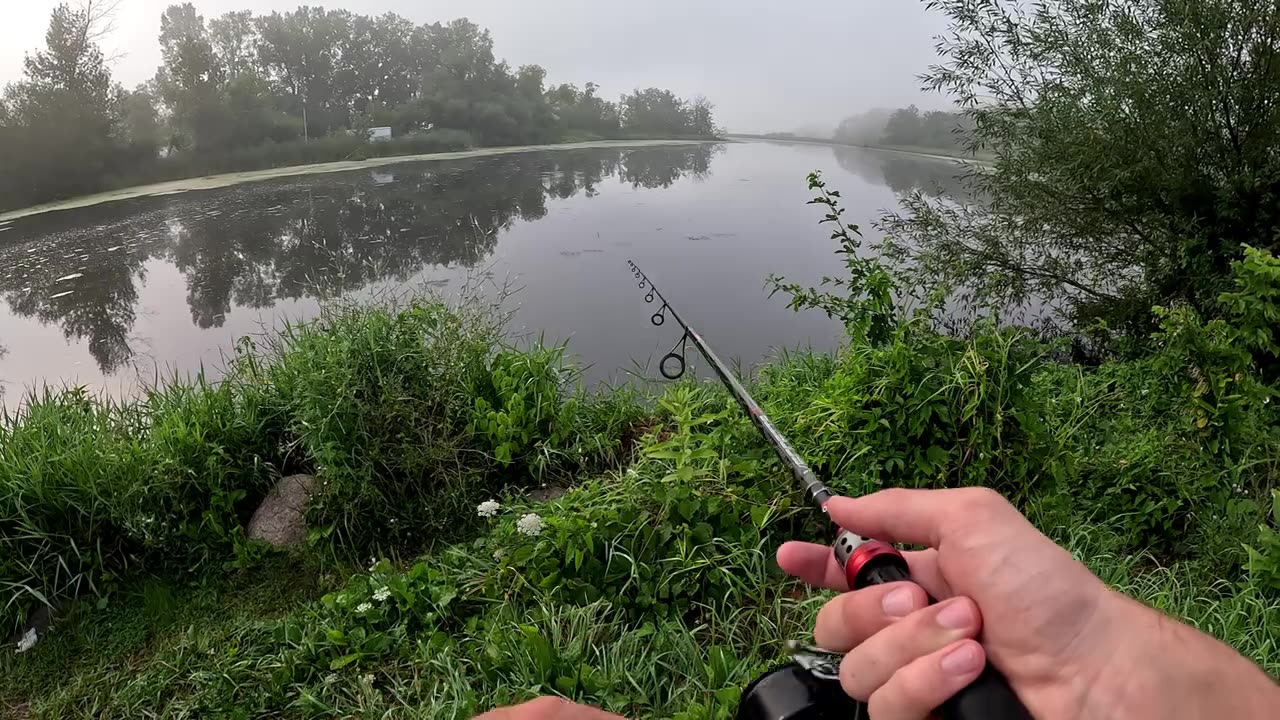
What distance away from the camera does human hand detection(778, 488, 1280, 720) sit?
2.19ft

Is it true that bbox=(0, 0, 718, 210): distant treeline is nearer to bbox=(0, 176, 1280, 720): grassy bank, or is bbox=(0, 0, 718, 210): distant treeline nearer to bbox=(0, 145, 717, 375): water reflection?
bbox=(0, 145, 717, 375): water reflection

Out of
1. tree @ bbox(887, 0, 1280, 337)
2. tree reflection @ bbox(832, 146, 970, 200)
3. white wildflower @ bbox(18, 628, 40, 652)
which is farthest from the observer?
tree reflection @ bbox(832, 146, 970, 200)

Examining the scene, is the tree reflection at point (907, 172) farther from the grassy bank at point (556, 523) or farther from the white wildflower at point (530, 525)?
the white wildflower at point (530, 525)

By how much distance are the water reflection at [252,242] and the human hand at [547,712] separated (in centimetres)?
476

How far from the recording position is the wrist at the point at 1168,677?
669 mm

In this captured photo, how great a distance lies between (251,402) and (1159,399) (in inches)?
175

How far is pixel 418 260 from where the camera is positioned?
27.7 ft

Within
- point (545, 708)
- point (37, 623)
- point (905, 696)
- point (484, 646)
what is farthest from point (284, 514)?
point (905, 696)

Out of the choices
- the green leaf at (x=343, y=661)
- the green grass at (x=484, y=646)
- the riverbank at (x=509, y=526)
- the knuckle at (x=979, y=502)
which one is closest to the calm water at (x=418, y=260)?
the riverbank at (x=509, y=526)

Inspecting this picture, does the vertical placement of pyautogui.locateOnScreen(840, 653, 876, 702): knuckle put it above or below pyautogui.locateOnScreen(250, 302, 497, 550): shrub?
above

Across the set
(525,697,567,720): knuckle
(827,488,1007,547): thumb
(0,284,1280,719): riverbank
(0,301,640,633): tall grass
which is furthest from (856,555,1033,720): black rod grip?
(0,301,640,633): tall grass

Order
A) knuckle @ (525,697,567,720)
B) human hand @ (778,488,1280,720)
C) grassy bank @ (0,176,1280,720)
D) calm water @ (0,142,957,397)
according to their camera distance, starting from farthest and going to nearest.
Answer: calm water @ (0,142,957,397) → grassy bank @ (0,176,1280,720) → human hand @ (778,488,1280,720) → knuckle @ (525,697,567,720)

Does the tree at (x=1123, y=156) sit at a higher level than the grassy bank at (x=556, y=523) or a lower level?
higher

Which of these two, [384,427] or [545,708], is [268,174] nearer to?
[384,427]
